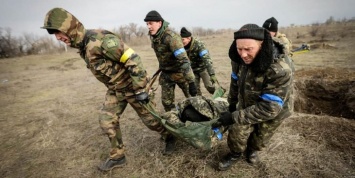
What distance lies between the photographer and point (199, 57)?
15.2 ft

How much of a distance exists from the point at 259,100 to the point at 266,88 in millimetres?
265

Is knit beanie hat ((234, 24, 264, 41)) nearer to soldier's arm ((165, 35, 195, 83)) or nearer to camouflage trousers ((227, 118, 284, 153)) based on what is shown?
camouflage trousers ((227, 118, 284, 153))

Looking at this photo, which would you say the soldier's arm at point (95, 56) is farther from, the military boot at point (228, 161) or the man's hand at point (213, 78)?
the man's hand at point (213, 78)

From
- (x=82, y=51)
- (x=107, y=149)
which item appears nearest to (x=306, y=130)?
(x=107, y=149)

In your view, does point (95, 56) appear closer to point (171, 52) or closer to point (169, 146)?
point (171, 52)

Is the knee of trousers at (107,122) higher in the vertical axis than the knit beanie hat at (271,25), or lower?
lower

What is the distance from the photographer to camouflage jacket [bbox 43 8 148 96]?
2539 millimetres

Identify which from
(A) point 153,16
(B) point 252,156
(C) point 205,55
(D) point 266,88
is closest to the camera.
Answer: (D) point 266,88

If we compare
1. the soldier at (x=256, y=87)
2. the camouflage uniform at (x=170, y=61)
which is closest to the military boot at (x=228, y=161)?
the soldier at (x=256, y=87)

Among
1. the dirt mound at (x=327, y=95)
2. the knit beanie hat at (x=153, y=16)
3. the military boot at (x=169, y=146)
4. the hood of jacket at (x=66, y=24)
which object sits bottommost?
the military boot at (x=169, y=146)

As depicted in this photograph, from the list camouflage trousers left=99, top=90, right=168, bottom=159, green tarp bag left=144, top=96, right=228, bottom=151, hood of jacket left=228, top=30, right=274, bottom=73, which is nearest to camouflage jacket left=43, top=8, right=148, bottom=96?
camouflage trousers left=99, top=90, right=168, bottom=159

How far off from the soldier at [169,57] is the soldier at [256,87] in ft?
3.37

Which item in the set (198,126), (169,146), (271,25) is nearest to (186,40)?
(271,25)

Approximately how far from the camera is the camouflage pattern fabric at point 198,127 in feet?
8.38
